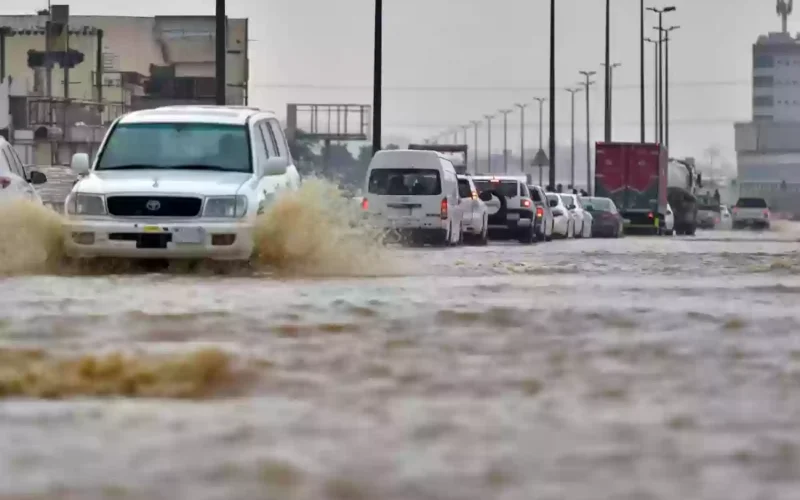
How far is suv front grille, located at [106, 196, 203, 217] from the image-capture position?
17.5 m

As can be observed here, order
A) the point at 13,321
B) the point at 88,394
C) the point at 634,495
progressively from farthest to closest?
the point at 13,321 < the point at 88,394 < the point at 634,495

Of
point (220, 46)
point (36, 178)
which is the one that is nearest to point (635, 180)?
point (220, 46)

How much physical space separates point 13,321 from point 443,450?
20.7ft

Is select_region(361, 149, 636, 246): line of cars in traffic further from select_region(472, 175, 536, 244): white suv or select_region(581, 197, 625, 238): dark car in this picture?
select_region(581, 197, 625, 238): dark car

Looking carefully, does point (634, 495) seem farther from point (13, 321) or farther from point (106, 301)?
point (106, 301)

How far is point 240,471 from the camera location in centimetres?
575

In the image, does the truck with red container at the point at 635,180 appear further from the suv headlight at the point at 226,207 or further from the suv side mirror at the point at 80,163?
the suv headlight at the point at 226,207

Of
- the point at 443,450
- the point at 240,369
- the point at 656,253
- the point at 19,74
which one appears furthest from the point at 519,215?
the point at 19,74

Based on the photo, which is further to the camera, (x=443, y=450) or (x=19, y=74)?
(x=19, y=74)

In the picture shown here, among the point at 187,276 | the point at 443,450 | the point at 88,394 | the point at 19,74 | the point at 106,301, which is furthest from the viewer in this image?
the point at 19,74

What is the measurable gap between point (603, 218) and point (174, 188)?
3312 cm

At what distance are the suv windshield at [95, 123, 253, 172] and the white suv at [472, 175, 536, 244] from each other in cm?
1954

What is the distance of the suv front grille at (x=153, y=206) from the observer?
57.3 ft

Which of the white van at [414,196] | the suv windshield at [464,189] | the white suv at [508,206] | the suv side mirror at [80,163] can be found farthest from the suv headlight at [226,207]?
the white suv at [508,206]
